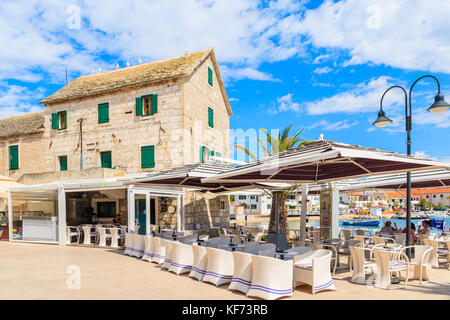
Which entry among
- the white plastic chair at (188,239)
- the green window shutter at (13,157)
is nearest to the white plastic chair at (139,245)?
the white plastic chair at (188,239)

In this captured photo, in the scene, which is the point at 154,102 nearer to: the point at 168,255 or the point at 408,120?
the point at 168,255

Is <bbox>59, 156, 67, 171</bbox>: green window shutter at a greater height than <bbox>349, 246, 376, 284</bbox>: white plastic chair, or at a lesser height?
greater

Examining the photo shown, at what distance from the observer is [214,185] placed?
1181 cm

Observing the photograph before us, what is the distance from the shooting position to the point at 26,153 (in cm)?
2231

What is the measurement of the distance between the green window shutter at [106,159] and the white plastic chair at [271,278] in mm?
15091

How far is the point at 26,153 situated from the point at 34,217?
865 cm

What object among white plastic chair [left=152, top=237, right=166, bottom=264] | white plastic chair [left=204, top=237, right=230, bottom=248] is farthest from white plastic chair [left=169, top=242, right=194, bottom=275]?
white plastic chair [left=152, top=237, right=166, bottom=264]

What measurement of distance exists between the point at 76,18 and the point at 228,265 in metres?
7.18

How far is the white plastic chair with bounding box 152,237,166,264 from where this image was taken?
9.17 meters

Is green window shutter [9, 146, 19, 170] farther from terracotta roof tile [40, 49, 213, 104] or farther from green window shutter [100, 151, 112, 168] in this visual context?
green window shutter [100, 151, 112, 168]

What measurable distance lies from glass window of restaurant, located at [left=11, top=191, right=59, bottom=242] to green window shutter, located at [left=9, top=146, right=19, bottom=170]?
19.5ft

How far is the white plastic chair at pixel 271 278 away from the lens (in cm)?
576
